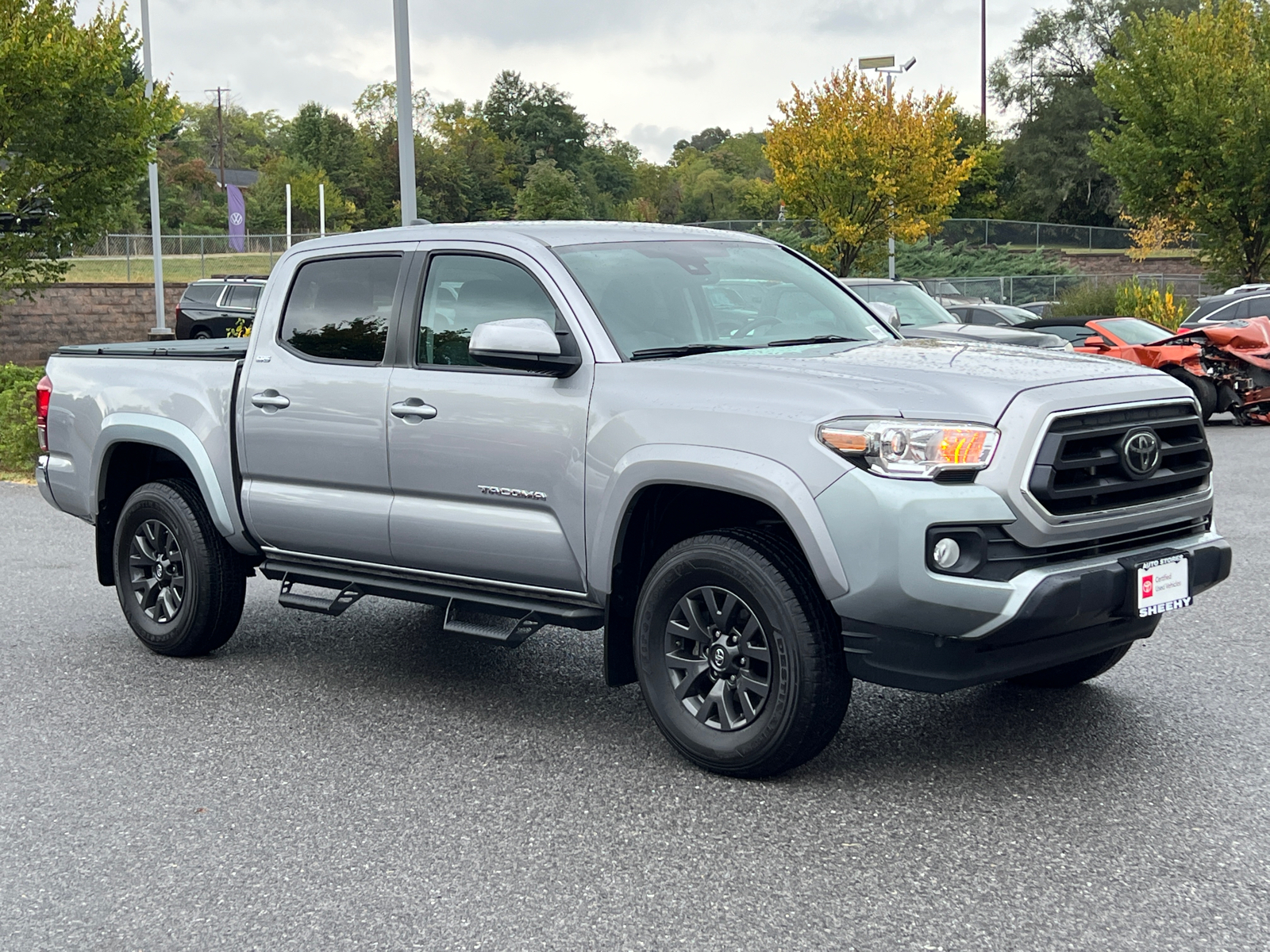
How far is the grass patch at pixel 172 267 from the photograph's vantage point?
168 feet

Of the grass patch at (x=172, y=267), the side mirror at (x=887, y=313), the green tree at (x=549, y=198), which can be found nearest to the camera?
the side mirror at (x=887, y=313)

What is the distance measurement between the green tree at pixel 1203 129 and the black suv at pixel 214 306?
19.7 meters

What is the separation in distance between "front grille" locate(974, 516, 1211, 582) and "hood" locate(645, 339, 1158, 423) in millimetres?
387

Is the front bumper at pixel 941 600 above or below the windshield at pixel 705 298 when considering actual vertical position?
below

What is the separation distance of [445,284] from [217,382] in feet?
4.63

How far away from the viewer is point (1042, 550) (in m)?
4.48

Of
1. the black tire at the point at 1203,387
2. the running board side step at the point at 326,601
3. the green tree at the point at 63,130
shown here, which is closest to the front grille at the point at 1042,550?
the running board side step at the point at 326,601

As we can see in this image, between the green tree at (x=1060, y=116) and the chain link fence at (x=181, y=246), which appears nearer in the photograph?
the chain link fence at (x=181, y=246)

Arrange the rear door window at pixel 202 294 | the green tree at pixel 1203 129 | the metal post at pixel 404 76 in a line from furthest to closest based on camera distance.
A: the rear door window at pixel 202 294
the green tree at pixel 1203 129
the metal post at pixel 404 76

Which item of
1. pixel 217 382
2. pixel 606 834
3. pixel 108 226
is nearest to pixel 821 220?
pixel 108 226

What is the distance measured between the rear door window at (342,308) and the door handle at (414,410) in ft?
1.03

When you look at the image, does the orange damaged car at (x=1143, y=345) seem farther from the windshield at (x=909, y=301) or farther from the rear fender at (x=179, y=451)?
the rear fender at (x=179, y=451)

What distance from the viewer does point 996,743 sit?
5281mm

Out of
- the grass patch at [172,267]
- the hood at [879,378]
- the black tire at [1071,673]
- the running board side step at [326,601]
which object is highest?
the grass patch at [172,267]
